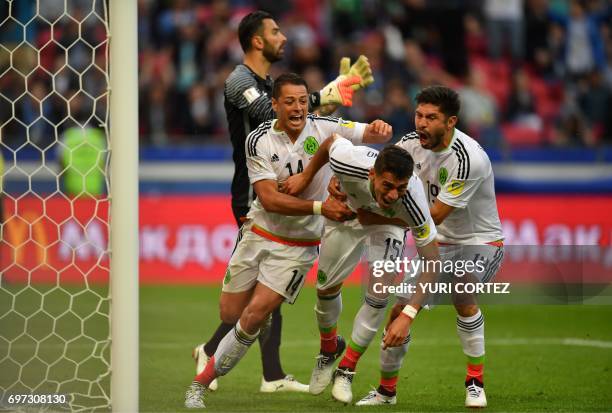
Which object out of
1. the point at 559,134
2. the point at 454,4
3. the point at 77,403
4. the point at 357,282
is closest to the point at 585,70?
the point at 559,134

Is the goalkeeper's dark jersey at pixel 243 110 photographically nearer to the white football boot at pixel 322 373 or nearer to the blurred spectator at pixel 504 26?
the white football boot at pixel 322 373

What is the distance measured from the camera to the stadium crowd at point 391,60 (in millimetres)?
14070

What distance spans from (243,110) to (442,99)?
131cm

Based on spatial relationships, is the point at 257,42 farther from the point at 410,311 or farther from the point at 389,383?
the point at 389,383

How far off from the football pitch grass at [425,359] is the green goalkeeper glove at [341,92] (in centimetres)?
178

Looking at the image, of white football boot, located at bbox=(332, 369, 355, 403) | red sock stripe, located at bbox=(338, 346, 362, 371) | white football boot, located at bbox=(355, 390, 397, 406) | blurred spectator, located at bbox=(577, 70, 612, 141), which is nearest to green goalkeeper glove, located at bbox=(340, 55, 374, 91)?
red sock stripe, located at bbox=(338, 346, 362, 371)

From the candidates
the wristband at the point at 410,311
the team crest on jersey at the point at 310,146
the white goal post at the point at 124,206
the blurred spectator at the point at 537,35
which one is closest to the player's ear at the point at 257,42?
the team crest on jersey at the point at 310,146

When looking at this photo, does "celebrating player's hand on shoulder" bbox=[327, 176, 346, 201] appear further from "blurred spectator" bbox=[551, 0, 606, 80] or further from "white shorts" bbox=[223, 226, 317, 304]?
"blurred spectator" bbox=[551, 0, 606, 80]

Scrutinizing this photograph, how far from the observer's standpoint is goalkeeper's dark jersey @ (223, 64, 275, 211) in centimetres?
643

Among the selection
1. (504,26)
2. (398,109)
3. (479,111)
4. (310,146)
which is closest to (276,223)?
(310,146)

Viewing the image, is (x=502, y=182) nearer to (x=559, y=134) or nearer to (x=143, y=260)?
(x=559, y=134)

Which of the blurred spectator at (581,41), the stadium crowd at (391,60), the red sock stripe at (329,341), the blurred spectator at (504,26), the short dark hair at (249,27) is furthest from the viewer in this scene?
the blurred spectator at (504,26)

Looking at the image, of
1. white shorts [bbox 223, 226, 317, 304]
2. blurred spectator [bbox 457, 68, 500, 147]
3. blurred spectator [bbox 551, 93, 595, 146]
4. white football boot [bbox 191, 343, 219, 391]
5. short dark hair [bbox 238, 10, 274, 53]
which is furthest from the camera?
blurred spectator [bbox 551, 93, 595, 146]

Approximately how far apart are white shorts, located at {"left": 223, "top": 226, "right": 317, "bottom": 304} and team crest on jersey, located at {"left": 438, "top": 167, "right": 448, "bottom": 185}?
838mm
